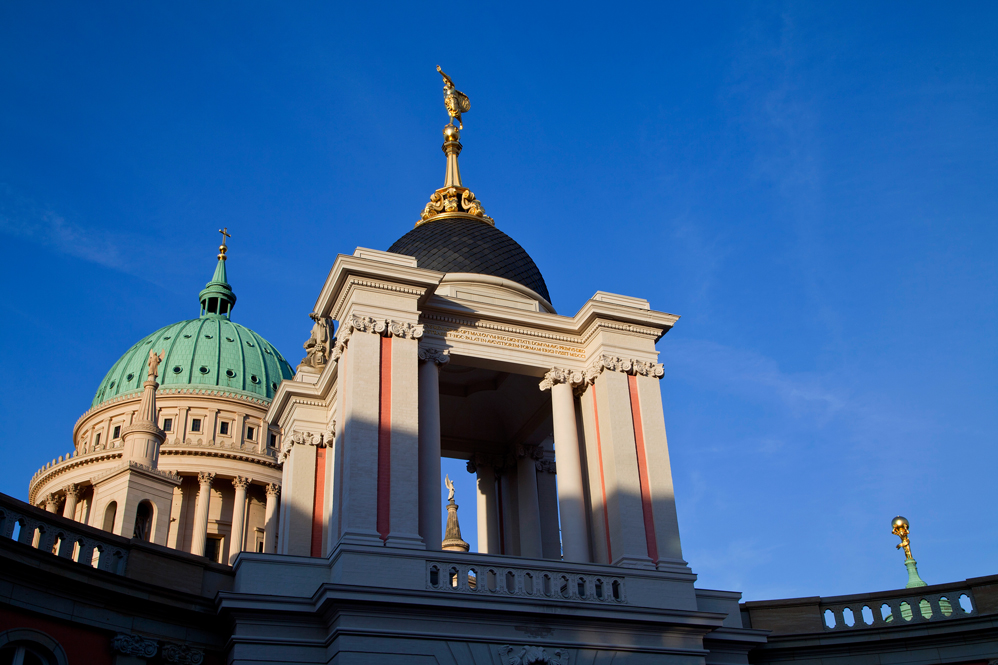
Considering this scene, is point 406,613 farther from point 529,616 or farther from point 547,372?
point 547,372

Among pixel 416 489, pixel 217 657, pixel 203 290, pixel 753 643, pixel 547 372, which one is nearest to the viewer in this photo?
pixel 217 657

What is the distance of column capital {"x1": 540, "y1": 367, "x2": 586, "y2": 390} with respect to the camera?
76.8 feet

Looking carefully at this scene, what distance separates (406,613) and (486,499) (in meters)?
10.3

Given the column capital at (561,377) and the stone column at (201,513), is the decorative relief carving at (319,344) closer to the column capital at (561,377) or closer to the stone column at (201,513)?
the column capital at (561,377)

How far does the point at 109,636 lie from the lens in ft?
56.6

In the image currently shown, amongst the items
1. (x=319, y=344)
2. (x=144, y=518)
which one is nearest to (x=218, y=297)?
(x=144, y=518)

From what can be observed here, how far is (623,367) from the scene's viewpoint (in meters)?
23.2

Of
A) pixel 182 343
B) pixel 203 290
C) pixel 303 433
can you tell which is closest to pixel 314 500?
pixel 303 433

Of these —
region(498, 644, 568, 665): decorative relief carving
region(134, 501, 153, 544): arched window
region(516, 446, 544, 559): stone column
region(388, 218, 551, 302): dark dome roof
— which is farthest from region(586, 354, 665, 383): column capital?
region(134, 501, 153, 544): arched window

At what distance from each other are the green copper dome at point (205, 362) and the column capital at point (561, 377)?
44776 millimetres

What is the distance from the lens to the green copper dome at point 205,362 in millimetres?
64250

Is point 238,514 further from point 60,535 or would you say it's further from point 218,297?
point 60,535

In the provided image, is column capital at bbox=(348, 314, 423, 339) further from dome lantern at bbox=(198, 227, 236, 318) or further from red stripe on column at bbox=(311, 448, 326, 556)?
dome lantern at bbox=(198, 227, 236, 318)

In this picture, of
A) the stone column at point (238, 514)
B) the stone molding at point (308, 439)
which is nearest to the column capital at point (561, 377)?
the stone molding at point (308, 439)
